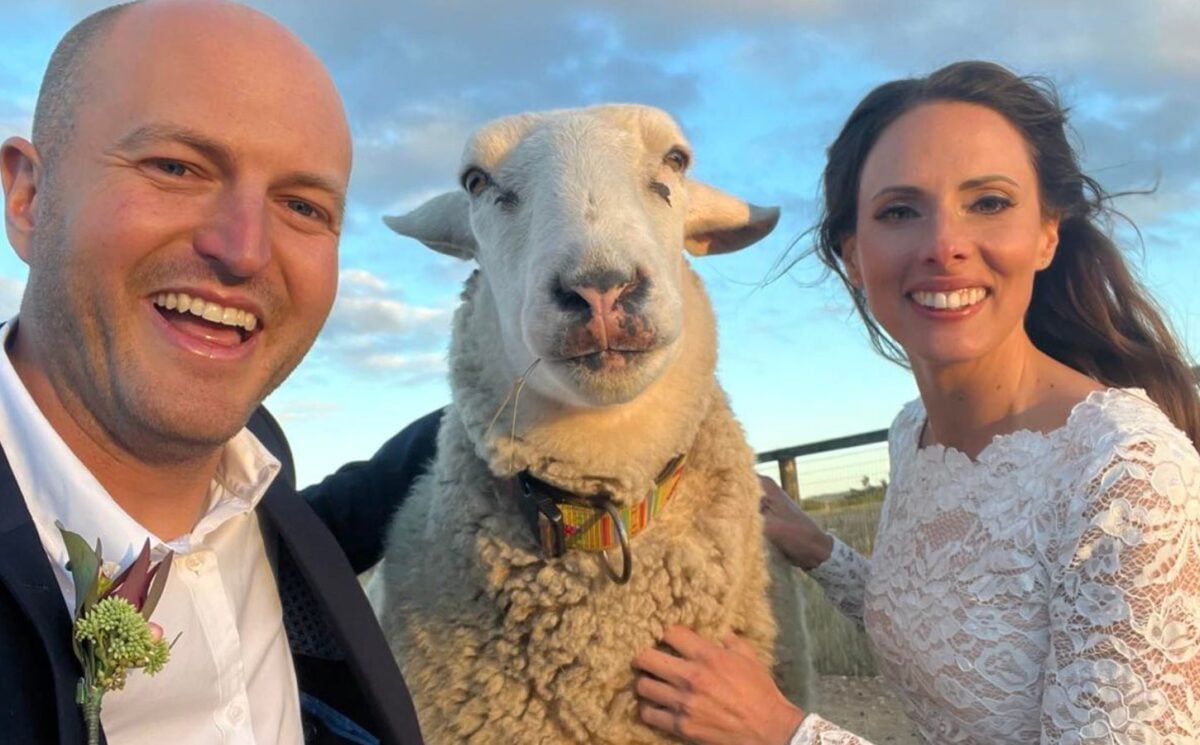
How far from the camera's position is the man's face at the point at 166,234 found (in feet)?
5.58

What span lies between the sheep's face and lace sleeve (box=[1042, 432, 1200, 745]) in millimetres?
1053

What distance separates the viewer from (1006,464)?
8.80 ft

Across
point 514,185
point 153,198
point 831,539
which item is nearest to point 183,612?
point 153,198

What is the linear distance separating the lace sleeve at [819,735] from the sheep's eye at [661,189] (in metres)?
1.41

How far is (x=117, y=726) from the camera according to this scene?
168 centimetres

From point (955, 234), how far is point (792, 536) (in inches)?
49.7

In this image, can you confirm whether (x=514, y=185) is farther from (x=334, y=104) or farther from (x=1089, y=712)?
(x=1089, y=712)

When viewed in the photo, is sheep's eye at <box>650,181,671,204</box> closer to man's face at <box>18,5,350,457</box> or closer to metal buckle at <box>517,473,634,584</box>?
metal buckle at <box>517,473,634,584</box>

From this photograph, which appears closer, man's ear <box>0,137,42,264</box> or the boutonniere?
the boutonniere

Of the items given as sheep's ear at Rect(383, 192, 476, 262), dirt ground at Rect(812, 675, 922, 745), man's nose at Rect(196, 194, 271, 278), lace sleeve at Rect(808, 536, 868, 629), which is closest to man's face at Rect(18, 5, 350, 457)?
man's nose at Rect(196, 194, 271, 278)

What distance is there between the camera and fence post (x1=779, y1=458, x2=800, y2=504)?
11.0 meters

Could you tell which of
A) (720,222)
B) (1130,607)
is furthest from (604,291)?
(1130,607)

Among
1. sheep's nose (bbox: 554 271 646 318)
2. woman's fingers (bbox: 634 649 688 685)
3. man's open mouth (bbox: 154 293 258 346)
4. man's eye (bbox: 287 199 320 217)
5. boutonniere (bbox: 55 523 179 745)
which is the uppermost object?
sheep's nose (bbox: 554 271 646 318)

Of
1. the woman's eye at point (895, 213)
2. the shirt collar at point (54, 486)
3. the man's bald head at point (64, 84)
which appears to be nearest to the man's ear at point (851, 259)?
the woman's eye at point (895, 213)
